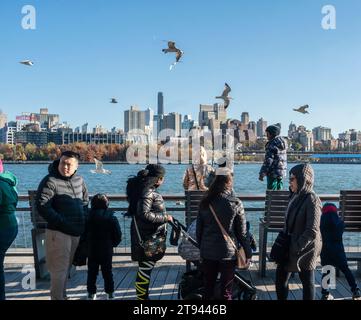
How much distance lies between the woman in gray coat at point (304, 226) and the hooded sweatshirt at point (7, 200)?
267cm

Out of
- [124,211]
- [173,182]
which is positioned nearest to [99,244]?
[124,211]

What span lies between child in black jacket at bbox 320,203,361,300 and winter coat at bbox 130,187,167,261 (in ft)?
5.89

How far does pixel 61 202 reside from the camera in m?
4.92

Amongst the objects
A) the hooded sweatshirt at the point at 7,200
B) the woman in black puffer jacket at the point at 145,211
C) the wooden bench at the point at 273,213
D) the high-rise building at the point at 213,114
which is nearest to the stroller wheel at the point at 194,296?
the woman in black puffer jacket at the point at 145,211

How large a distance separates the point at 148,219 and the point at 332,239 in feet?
6.88

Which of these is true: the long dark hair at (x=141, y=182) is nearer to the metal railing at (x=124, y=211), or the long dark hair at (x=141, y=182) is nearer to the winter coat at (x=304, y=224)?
the winter coat at (x=304, y=224)

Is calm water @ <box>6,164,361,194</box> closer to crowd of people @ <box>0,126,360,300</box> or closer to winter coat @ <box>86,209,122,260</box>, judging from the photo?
winter coat @ <box>86,209,122,260</box>

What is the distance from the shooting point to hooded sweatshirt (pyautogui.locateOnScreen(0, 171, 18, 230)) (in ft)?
16.2

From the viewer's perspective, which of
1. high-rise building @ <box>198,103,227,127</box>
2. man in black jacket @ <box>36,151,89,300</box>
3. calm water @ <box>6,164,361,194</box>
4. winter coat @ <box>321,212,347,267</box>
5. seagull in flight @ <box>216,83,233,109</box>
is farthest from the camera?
calm water @ <box>6,164,361,194</box>

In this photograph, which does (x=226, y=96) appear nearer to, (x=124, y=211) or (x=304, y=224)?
(x=124, y=211)

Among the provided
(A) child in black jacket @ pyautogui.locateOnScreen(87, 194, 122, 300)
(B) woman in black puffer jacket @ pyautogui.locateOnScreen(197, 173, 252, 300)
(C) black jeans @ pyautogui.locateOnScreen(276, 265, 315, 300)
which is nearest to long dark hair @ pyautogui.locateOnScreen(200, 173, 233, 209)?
(B) woman in black puffer jacket @ pyautogui.locateOnScreen(197, 173, 252, 300)

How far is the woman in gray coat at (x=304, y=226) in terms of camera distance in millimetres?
4609
